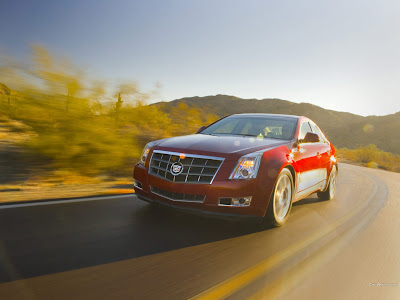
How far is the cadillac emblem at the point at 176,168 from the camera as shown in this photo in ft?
14.9

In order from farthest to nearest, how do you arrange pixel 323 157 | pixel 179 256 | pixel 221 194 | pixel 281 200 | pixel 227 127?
pixel 323 157 → pixel 227 127 → pixel 281 200 → pixel 221 194 → pixel 179 256

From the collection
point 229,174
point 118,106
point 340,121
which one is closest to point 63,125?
point 118,106

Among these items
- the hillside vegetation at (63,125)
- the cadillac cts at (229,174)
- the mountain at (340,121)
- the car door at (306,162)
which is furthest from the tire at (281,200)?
the mountain at (340,121)

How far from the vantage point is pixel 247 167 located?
14.8 ft

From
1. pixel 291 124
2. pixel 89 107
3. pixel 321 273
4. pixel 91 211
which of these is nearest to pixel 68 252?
pixel 91 211

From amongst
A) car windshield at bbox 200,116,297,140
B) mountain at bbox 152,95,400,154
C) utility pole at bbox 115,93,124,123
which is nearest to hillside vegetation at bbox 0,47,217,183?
utility pole at bbox 115,93,124,123

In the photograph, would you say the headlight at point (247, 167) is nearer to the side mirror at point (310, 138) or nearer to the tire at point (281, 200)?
the tire at point (281, 200)

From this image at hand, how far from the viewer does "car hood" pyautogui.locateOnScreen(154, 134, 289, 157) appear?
182 inches

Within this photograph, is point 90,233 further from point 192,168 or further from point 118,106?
point 118,106

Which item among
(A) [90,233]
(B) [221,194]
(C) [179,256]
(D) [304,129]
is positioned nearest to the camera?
(C) [179,256]

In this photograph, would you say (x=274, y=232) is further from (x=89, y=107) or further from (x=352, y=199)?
(x=89, y=107)

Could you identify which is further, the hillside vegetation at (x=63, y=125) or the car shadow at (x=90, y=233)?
the hillside vegetation at (x=63, y=125)

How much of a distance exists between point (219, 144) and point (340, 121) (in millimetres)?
92928

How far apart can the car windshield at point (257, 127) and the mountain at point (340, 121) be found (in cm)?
5438
